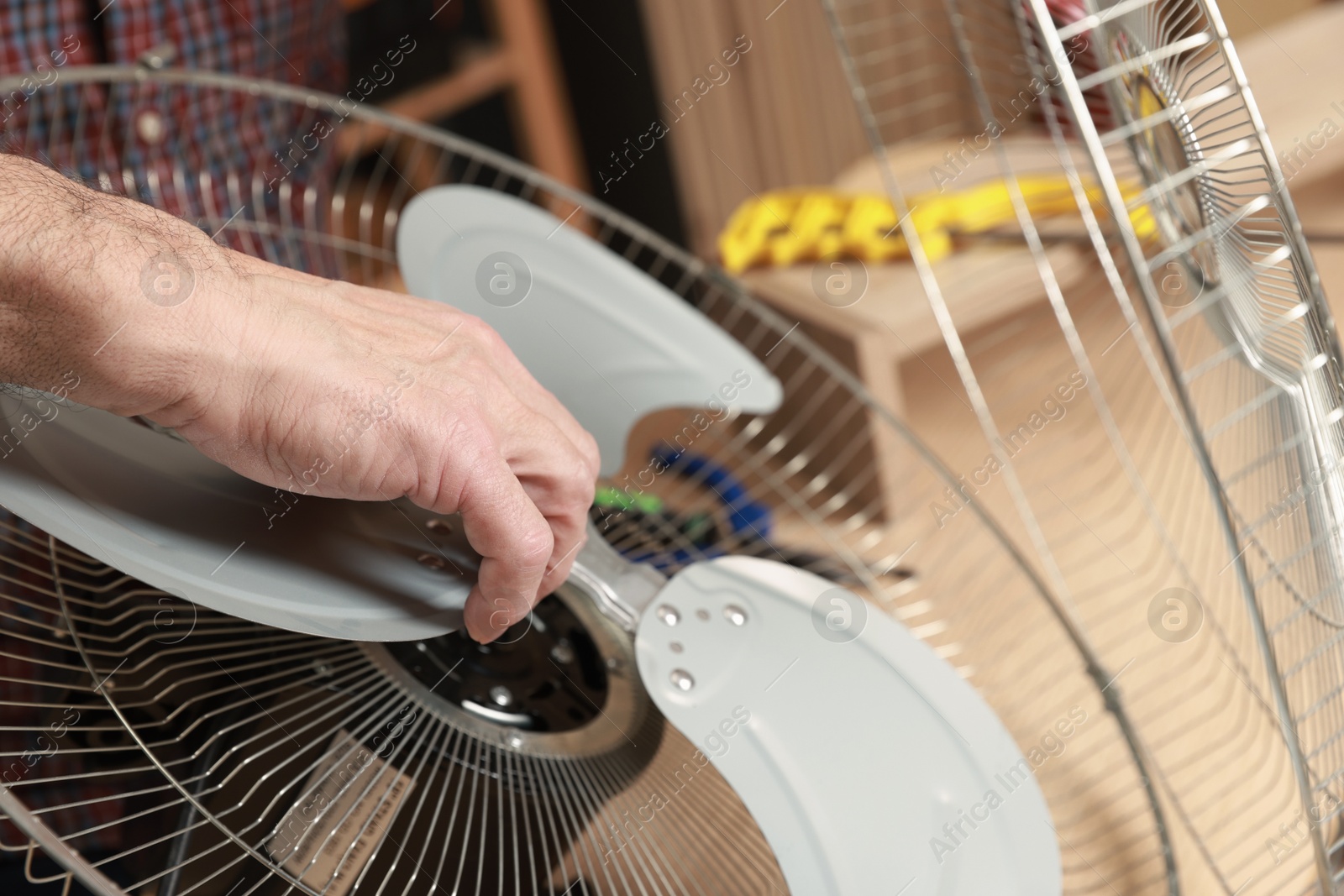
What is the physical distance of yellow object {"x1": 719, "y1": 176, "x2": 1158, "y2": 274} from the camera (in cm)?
98

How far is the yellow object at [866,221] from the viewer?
3.22 feet

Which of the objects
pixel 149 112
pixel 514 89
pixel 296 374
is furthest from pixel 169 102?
pixel 514 89

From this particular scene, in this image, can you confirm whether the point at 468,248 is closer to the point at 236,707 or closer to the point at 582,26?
the point at 236,707

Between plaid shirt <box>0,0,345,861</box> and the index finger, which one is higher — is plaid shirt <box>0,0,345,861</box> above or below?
above

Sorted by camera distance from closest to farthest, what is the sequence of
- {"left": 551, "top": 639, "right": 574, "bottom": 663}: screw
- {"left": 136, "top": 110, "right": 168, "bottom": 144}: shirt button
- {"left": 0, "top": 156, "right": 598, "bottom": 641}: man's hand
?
{"left": 0, "top": 156, "right": 598, "bottom": 641}: man's hand, {"left": 551, "top": 639, "right": 574, "bottom": 663}: screw, {"left": 136, "top": 110, "right": 168, "bottom": 144}: shirt button

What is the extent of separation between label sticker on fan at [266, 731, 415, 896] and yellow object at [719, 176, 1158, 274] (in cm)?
74

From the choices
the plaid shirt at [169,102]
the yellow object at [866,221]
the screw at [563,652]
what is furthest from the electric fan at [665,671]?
the yellow object at [866,221]

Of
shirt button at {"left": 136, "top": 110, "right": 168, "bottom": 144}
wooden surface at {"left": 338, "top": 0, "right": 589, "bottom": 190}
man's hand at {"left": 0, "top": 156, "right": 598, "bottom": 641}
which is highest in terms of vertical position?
wooden surface at {"left": 338, "top": 0, "right": 589, "bottom": 190}

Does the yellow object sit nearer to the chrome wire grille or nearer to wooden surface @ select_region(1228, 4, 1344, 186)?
wooden surface @ select_region(1228, 4, 1344, 186)

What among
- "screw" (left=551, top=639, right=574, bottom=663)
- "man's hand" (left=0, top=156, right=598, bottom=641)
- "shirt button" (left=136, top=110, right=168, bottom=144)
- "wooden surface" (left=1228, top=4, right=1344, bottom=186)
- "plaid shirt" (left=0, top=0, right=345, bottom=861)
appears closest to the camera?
"man's hand" (left=0, top=156, right=598, bottom=641)

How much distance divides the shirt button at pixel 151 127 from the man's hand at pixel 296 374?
0.47 meters

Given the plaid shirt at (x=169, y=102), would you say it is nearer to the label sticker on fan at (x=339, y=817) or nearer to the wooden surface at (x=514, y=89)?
the label sticker on fan at (x=339, y=817)

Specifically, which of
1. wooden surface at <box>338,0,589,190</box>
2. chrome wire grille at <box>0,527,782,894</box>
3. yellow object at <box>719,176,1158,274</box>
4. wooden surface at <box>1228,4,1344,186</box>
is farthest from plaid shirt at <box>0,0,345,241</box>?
wooden surface at <box>1228,4,1344,186</box>

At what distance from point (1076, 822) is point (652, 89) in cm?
158
